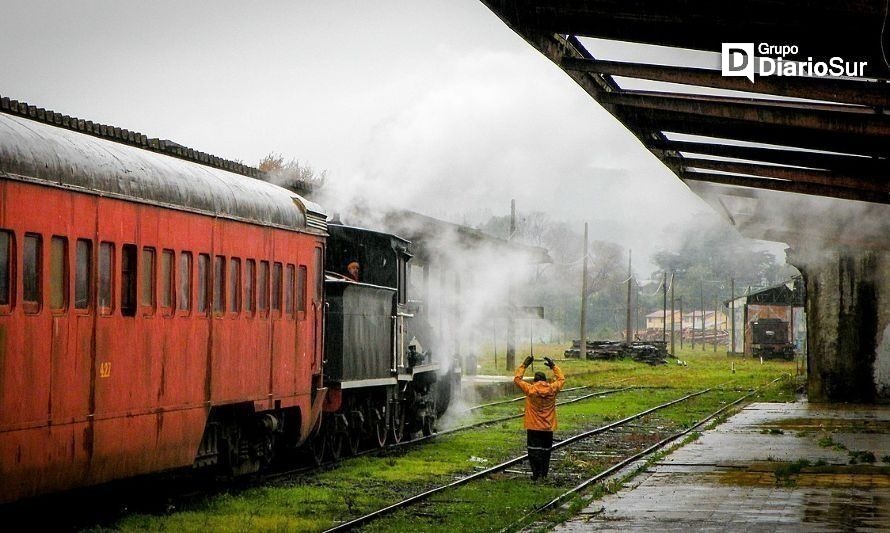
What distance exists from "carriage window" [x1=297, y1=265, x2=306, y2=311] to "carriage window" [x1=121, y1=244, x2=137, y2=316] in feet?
14.4

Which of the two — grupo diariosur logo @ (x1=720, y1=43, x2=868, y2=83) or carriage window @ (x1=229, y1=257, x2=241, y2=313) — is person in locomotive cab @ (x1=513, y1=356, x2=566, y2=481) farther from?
grupo diariosur logo @ (x1=720, y1=43, x2=868, y2=83)

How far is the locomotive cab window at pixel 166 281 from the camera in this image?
38.5 ft

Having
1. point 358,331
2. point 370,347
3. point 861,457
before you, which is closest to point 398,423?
point 370,347

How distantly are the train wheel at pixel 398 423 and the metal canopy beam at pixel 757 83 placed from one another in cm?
818

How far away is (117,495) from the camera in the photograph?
1328cm

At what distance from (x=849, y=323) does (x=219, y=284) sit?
21.2 m

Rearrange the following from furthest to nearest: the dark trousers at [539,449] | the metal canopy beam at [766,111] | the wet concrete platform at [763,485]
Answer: the dark trousers at [539,449]
the metal canopy beam at [766,111]
the wet concrete platform at [763,485]

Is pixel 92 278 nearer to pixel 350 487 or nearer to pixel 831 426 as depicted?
pixel 350 487

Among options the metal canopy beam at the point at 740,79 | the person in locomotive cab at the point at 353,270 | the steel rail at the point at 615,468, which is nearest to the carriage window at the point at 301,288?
the person in locomotive cab at the point at 353,270

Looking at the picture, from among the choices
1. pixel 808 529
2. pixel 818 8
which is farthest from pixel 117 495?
pixel 818 8

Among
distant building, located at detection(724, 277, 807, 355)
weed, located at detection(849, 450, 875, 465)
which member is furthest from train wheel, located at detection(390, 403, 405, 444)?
distant building, located at detection(724, 277, 807, 355)

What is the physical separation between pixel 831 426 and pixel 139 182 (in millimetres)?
17198

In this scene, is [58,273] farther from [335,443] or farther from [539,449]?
[335,443]

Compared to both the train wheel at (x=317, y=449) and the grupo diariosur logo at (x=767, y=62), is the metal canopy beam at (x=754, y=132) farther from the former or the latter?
the train wheel at (x=317, y=449)
